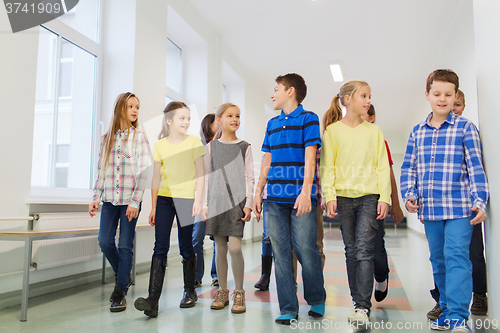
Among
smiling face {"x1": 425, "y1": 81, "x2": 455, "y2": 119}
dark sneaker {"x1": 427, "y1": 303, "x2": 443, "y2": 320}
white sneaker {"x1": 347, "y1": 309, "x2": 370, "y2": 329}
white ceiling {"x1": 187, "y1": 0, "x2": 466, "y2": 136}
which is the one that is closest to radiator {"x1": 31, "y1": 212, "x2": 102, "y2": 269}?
white sneaker {"x1": 347, "y1": 309, "x2": 370, "y2": 329}

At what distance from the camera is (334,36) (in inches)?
213

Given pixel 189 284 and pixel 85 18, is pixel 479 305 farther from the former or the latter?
pixel 85 18

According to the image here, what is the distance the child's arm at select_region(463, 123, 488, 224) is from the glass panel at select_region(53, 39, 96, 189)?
2875mm

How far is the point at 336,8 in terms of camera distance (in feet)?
15.2

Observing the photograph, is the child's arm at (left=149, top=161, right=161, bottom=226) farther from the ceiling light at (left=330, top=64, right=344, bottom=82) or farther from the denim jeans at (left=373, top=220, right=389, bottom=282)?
the ceiling light at (left=330, top=64, right=344, bottom=82)

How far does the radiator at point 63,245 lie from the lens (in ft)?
8.26

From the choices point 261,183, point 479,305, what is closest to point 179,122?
point 261,183

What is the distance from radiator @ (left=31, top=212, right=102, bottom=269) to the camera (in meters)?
2.52

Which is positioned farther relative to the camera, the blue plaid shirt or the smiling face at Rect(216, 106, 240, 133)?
the smiling face at Rect(216, 106, 240, 133)

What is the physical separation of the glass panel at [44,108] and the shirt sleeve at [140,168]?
1.01 meters

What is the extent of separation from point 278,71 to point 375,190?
5441 millimetres

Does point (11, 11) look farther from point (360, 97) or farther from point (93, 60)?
point (360, 97)

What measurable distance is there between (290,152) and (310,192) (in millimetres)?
227

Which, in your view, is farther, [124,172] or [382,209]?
[124,172]
